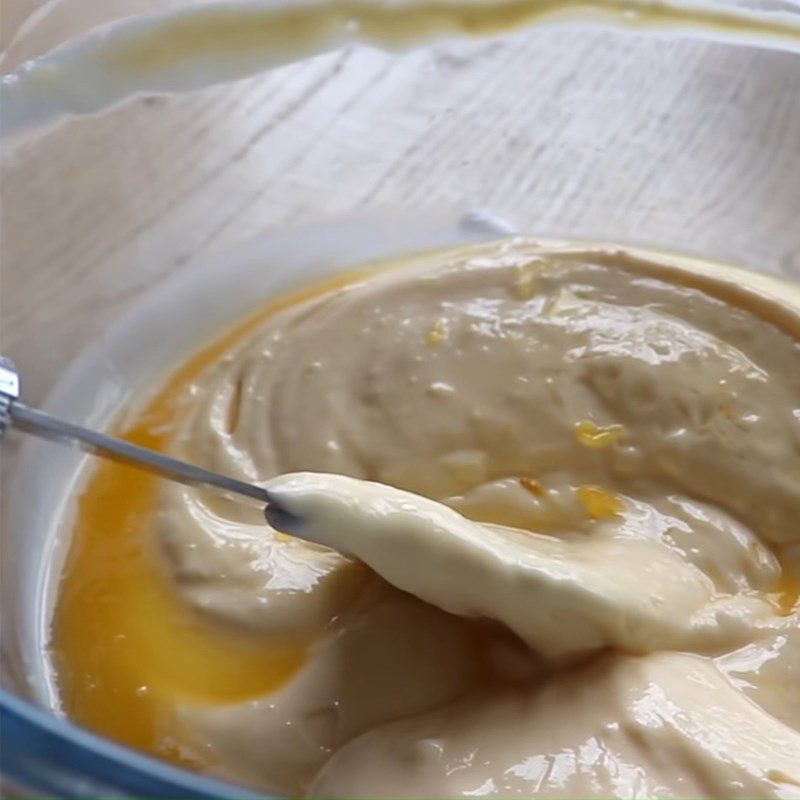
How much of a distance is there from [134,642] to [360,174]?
597mm

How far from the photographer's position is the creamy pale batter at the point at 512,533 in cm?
71

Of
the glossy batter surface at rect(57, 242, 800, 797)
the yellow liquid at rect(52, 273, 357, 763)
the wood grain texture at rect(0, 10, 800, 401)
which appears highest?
the wood grain texture at rect(0, 10, 800, 401)

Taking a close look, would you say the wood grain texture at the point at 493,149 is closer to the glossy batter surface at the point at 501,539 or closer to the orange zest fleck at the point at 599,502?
the glossy batter surface at the point at 501,539

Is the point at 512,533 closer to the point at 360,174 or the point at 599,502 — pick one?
the point at 599,502

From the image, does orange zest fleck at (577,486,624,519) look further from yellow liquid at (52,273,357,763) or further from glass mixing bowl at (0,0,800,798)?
glass mixing bowl at (0,0,800,798)

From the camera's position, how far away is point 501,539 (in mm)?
772

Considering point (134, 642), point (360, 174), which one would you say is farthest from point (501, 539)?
point (360, 174)

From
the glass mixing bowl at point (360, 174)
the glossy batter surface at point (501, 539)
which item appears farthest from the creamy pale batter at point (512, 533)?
the glass mixing bowl at point (360, 174)

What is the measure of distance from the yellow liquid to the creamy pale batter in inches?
0.6

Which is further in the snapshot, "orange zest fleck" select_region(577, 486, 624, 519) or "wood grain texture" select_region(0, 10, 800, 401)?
"wood grain texture" select_region(0, 10, 800, 401)

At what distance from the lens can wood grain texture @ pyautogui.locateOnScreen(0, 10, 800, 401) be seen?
1155 millimetres

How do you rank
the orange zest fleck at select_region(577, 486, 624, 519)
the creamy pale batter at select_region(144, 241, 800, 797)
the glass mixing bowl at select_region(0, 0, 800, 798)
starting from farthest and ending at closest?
the glass mixing bowl at select_region(0, 0, 800, 798), the orange zest fleck at select_region(577, 486, 624, 519), the creamy pale batter at select_region(144, 241, 800, 797)

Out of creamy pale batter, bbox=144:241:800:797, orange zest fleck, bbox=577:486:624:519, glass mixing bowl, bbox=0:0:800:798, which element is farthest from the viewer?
glass mixing bowl, bbox=0:0:800:798

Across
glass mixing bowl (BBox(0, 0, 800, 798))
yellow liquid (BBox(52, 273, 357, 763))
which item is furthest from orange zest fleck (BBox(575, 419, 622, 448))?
glass mixing bowl (BBox(0, 0, 800, 798))
